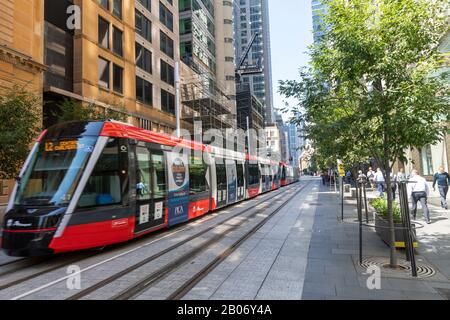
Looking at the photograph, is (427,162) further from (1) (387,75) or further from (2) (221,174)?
(1) (387,75)

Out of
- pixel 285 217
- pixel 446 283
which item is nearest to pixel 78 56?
pixel 285 217

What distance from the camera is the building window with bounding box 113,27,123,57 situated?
2554cm

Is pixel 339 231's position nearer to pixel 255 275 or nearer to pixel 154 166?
pixel 255 275

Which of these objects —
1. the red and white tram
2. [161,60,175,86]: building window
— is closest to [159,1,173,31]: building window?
[161,60,175,86]: building window

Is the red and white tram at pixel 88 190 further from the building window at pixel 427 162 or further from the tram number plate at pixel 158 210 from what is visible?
the building window at pixel 427 162

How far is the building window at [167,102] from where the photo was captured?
32719mm

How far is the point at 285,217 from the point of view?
13555 millimetres

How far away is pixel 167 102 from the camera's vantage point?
33375 millimetres

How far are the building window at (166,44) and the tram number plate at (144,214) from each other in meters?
27.4

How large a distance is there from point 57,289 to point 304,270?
4.32m

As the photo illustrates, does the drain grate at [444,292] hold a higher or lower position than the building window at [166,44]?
lower

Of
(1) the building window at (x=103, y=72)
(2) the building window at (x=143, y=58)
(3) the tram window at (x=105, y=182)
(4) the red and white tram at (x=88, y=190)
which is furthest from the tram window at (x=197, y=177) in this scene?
(2) the building window at (x=143, y=58)

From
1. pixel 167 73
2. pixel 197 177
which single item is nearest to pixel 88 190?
pixel 197 177

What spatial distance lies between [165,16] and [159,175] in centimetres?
2917
